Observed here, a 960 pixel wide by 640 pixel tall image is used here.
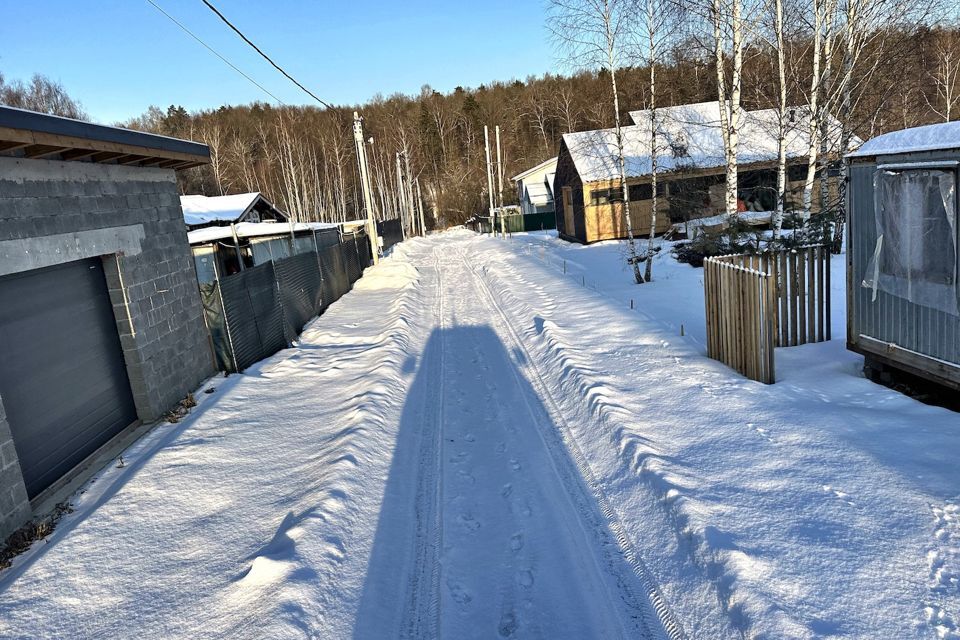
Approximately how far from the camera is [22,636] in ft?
13.2

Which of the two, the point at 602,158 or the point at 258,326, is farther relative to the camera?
the point at 602,158

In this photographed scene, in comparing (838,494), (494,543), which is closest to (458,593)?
(494,543)

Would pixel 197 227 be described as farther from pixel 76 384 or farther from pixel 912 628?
pixel 912 628

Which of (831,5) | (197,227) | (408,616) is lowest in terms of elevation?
(408,616)

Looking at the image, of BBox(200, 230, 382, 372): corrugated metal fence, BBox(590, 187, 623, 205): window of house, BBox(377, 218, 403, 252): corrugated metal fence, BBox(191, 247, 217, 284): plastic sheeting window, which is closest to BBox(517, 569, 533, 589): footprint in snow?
BBox(200, 230, 382, 372): corrugated metal fence

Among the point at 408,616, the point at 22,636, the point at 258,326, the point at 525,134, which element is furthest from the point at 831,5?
the point at 525,134

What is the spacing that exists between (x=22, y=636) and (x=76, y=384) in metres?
3.56

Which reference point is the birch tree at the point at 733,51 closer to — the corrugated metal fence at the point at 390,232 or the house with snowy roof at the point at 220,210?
the house with snowy roof at the point at 220,210

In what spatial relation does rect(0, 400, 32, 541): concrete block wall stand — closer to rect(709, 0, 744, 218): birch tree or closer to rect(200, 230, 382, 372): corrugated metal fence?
rect(200, 230, 382, 372): corrugated metal fence

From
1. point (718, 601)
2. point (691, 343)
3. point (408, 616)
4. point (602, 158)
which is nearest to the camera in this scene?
point (718, 601)

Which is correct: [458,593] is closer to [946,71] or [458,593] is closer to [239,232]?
[239,232]

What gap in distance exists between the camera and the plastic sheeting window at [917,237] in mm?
5793

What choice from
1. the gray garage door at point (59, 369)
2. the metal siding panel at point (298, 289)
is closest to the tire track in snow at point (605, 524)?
the gray garage door at point (59, 369)

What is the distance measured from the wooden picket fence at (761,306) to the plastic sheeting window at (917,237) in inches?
48.3
